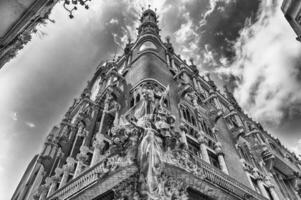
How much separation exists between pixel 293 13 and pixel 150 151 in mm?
7669

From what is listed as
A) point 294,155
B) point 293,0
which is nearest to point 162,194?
point 293,0

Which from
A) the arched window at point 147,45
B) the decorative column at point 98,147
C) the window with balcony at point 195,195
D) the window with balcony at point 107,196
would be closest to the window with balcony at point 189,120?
the window with balcony at point 195,195

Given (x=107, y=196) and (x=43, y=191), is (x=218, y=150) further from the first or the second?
(x=43, y=191)

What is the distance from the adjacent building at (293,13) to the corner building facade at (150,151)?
6.17m

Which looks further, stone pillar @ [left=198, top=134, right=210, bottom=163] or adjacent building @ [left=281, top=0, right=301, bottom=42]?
stone pillar @ [left=198, top=134, right=210, bottom=163]

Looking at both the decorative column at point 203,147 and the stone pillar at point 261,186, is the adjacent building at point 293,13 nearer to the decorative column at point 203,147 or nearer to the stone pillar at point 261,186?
the decorative column at point 203,147

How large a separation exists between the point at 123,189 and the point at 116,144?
1.78m

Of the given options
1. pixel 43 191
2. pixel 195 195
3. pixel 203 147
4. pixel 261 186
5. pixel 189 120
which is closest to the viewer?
pixel 195 195

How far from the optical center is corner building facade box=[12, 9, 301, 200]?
708 cm

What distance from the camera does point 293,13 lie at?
7.44 m

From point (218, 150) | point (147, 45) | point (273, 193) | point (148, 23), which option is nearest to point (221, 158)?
point (218, 150)

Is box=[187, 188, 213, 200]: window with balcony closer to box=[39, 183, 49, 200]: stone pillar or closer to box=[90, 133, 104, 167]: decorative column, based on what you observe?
box=[90, 133, 104, 167]: decorative column

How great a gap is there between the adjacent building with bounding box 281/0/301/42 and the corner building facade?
6.17 meters

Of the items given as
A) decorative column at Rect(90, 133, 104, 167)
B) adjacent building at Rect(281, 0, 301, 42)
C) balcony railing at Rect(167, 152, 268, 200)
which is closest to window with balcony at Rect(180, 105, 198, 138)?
balcony railing at Rect(167, 152, 268, 200)
